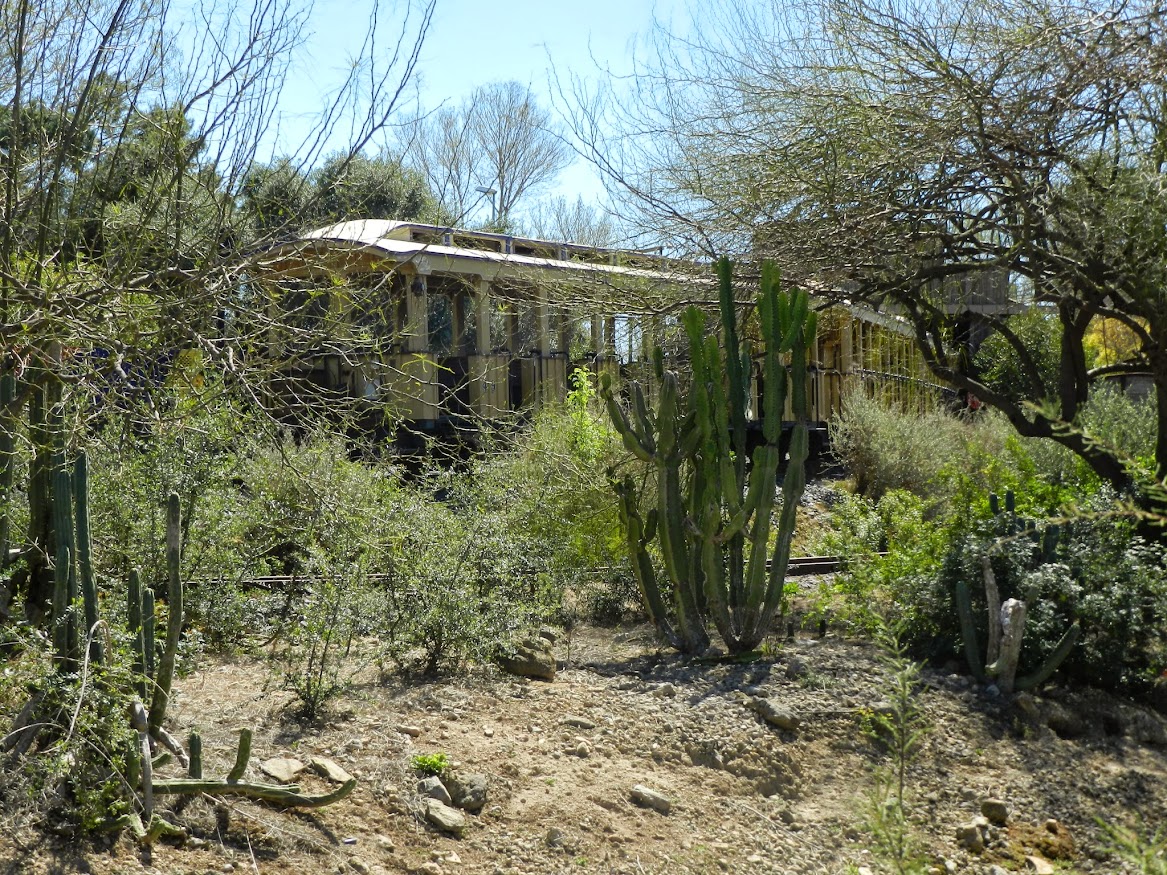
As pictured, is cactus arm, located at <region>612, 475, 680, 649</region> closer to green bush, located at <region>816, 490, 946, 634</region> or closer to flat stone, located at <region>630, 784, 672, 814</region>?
green bush, located at <region>816, 490, 946, 634</region>

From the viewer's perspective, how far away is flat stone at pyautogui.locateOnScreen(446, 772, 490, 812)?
4.55 m

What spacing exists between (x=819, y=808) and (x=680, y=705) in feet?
3.12

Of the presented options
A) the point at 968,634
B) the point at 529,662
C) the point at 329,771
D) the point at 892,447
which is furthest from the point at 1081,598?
the point at 892,447

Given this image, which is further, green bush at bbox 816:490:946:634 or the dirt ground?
green bush at bbox 816:490:946:634

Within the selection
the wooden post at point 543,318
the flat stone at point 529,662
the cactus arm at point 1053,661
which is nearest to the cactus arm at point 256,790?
the flat stone at point 529,662

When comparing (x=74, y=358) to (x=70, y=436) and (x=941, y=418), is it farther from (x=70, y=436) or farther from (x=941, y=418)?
(x=941, y=418)

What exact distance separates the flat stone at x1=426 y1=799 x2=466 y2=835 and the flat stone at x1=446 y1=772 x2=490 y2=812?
0.31 ft

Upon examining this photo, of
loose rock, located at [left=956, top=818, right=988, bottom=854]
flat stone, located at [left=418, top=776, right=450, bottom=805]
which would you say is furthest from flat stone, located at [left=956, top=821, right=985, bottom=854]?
flat stone, located at [left=418, top=776, right=450, bottom=805]

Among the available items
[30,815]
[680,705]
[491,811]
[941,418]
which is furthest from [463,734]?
[941,418]

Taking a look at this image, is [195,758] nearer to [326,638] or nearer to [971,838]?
[326,638]

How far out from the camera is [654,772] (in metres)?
5.14

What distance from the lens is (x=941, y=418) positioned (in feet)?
53.4

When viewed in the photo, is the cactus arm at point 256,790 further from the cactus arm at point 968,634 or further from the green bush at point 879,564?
the cactus arm at point 968,634

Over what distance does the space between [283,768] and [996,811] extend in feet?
10.1
